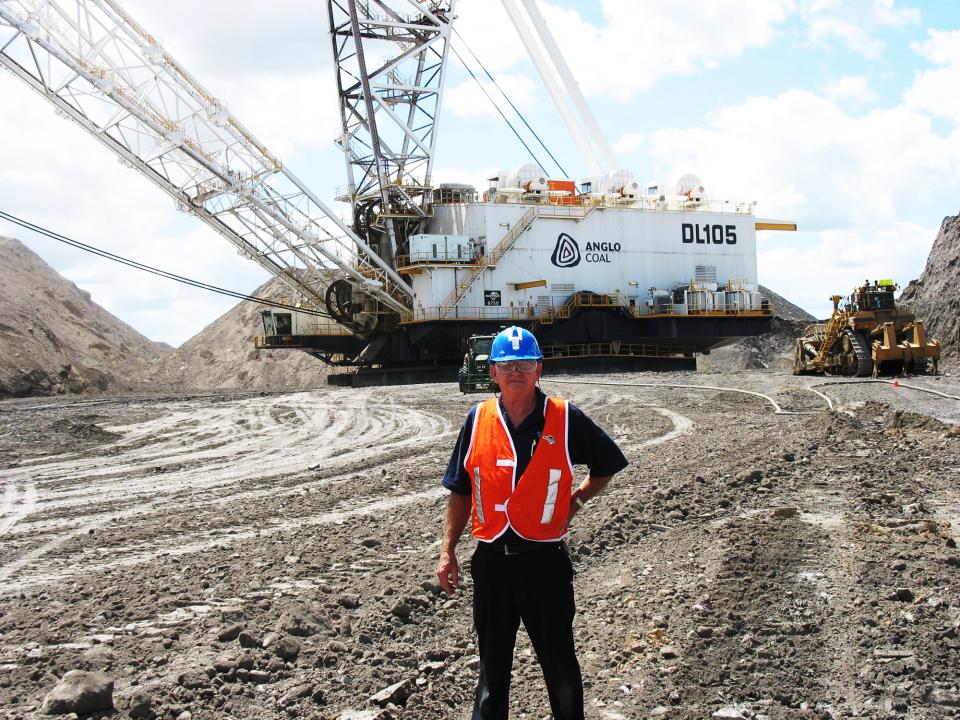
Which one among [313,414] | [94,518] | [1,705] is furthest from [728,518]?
[313,414]

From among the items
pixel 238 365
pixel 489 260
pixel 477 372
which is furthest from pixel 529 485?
pixel 238 365

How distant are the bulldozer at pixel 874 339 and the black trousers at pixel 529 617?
2458 cm

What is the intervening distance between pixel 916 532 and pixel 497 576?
511 centimetres

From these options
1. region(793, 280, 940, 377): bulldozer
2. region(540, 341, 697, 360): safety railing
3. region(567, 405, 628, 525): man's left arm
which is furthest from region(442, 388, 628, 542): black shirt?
region(540, 341, 697, 360): safety railing

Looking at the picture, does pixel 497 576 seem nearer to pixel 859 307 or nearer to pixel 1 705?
pixel 1 705

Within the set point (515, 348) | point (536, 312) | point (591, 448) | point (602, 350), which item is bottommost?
point (591, 448)

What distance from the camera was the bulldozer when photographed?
86.0 ft

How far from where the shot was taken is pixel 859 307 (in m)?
27.9

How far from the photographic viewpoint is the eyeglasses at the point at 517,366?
401 cm

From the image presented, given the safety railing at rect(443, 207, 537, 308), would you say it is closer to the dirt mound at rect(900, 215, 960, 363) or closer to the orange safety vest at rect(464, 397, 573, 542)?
the dirt mound at rect(900, 215, 960, 363)

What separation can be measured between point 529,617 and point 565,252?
119 feet

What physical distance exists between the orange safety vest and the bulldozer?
80.5 feet

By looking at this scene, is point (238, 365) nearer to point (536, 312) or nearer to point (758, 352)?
point (536, 312)

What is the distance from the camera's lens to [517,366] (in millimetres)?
4012
